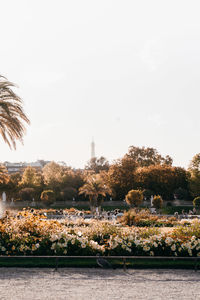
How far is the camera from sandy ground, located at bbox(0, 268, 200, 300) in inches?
297

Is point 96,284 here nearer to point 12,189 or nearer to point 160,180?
point 160,180

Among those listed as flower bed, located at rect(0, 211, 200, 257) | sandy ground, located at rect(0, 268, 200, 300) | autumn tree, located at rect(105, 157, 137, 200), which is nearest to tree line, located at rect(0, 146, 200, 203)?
autumn tree, located at rect(105, 157, 137, 200)

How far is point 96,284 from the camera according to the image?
8.57 m

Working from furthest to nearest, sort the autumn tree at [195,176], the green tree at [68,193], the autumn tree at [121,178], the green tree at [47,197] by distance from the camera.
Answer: the green tree at [68,193], the autumn tree at [121,178], the autumn tree at [195,176], the green tree at [47,197]

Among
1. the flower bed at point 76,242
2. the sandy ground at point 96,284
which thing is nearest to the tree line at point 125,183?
the flower bed at point 76,242

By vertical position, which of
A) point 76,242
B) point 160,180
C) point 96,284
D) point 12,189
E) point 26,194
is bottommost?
point 96,284

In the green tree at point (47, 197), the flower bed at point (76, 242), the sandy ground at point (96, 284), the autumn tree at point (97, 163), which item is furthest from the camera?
the autumn tree at point (97, 163)

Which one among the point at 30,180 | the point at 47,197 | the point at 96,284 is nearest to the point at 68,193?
the point at 47,197

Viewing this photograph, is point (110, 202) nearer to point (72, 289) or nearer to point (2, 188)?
point (2, 188)

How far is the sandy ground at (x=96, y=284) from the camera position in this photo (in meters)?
7.55

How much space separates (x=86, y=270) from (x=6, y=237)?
3.28 m

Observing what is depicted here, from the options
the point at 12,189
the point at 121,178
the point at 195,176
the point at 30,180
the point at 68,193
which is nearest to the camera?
the point at 195,176

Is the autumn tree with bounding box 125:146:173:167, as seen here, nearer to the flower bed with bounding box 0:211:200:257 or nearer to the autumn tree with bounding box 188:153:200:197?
the autumn tree with bounding box 188:153:200:197

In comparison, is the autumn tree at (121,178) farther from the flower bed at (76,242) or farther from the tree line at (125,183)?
the flower bed at (76,242)
